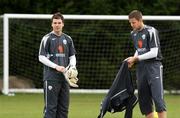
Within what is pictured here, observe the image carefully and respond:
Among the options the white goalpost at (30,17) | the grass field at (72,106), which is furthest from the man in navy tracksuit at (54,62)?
the white goalpost at (30,17)

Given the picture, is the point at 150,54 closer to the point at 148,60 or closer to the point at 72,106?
the point at 148,60

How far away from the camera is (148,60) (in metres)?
9.80

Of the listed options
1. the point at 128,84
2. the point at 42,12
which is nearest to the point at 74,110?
the point at 128,84

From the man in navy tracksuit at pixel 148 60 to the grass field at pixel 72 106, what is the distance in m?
2.27

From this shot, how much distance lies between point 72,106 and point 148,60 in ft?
14.5

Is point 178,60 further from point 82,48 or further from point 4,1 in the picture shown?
point 4,1

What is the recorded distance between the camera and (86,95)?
16.9m

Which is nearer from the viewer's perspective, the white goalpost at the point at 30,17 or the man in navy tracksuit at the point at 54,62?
the man in navy tracksuit at the point at 54,62

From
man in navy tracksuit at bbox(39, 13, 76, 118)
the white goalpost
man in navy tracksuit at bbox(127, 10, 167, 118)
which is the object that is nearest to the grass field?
the white goalpost

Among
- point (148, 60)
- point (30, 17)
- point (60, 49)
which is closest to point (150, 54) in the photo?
point (148, 60)

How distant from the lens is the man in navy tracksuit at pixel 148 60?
9.70 metres

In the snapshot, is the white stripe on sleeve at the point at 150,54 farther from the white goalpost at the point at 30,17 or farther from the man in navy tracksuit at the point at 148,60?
the white goalpost at the point at 30,17

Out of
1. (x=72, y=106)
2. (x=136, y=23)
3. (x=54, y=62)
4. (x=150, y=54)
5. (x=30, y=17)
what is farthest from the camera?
(x=30, y=17)

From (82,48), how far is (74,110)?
5106mm
